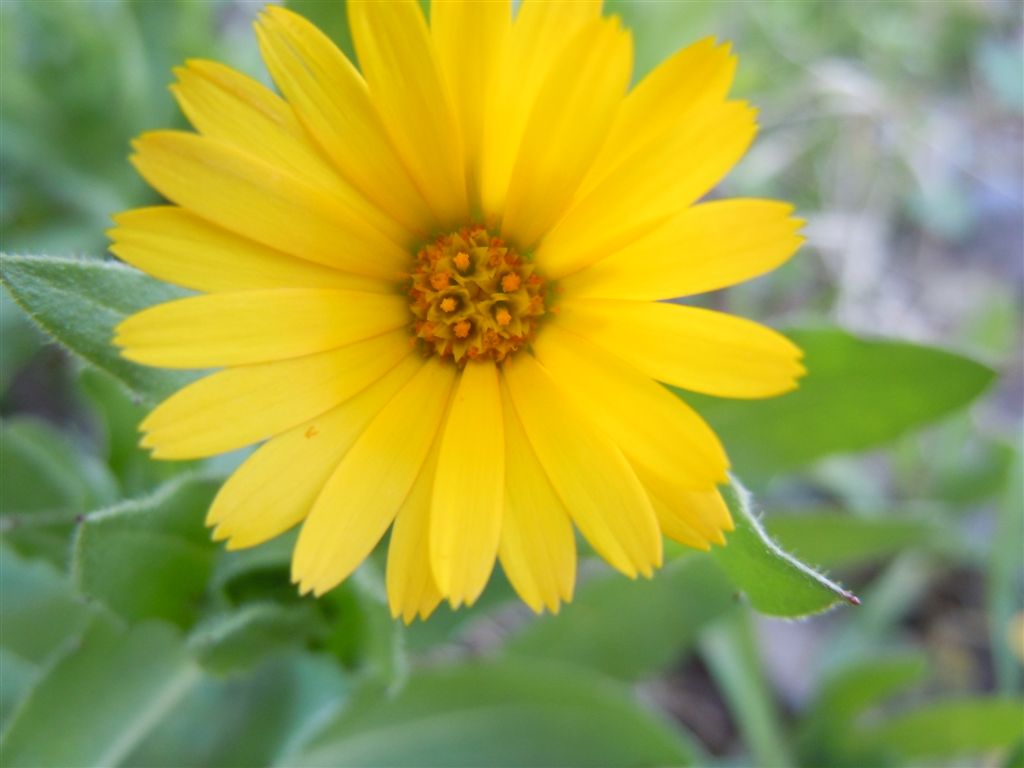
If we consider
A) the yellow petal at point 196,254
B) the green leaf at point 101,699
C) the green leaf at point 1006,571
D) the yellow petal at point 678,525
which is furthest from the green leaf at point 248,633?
the green leaf at point 1006,571

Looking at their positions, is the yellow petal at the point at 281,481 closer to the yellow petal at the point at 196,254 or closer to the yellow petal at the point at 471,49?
the yellow petal at the point at 196,254

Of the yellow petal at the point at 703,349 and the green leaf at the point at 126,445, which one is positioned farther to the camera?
the green leaf at the point at 126,445

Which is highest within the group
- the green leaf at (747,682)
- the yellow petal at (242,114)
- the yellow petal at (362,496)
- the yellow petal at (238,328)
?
the yellow petal at (242,114)

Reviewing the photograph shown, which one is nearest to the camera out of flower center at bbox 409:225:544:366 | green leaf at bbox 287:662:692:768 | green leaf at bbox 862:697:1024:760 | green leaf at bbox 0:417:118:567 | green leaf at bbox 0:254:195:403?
green leaf at bbox 0:254:195:403

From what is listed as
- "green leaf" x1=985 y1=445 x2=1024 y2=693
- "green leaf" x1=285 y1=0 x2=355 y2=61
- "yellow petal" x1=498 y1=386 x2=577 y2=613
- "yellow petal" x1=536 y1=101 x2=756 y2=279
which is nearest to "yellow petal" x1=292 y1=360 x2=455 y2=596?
"yellow petal" x1=498 y1=386 x2=577 y2=613

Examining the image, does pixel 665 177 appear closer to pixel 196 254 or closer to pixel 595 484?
pixel 595 484

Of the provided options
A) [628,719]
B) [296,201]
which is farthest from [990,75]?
[296,201]

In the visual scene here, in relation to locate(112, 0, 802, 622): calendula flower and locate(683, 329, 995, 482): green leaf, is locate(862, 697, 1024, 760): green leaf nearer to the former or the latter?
locate(683, 329, 995, 482): green leaf

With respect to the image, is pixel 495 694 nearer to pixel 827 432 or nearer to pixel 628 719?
pixel 628 719

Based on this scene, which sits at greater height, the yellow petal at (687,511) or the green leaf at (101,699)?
the yellow petal at (687,511)
